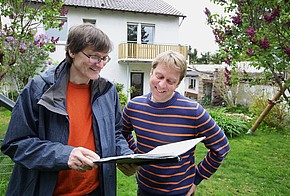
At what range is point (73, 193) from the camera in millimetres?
1476

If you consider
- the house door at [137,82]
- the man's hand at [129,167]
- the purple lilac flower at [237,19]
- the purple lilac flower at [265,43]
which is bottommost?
the house door at [137,82]

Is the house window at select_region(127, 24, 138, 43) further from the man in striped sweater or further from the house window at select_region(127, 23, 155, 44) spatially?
the man in striped sweater

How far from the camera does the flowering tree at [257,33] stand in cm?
386

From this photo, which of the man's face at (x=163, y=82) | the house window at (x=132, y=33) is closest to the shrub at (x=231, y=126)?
the man's face at (x=163, y=82)

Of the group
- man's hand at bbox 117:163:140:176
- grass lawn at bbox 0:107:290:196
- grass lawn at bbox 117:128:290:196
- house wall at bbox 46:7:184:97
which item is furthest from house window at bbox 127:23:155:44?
man's hand at bbox 117:163:140:176

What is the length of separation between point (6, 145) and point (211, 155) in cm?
127

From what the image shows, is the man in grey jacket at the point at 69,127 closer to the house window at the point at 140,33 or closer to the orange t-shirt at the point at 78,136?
the orange t-shirt at the point at 78,136

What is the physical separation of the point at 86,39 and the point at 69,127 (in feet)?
1.54

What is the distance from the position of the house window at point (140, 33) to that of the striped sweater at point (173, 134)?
13.2 metres

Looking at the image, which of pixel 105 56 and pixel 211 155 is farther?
pixel 211 155

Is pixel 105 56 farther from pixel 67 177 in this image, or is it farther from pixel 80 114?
pixel 67 177

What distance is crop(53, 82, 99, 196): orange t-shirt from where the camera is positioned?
145 cm

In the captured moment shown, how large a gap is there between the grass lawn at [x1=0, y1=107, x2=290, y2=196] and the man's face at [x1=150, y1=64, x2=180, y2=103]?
224cm

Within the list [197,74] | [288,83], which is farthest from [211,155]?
[197,74]
